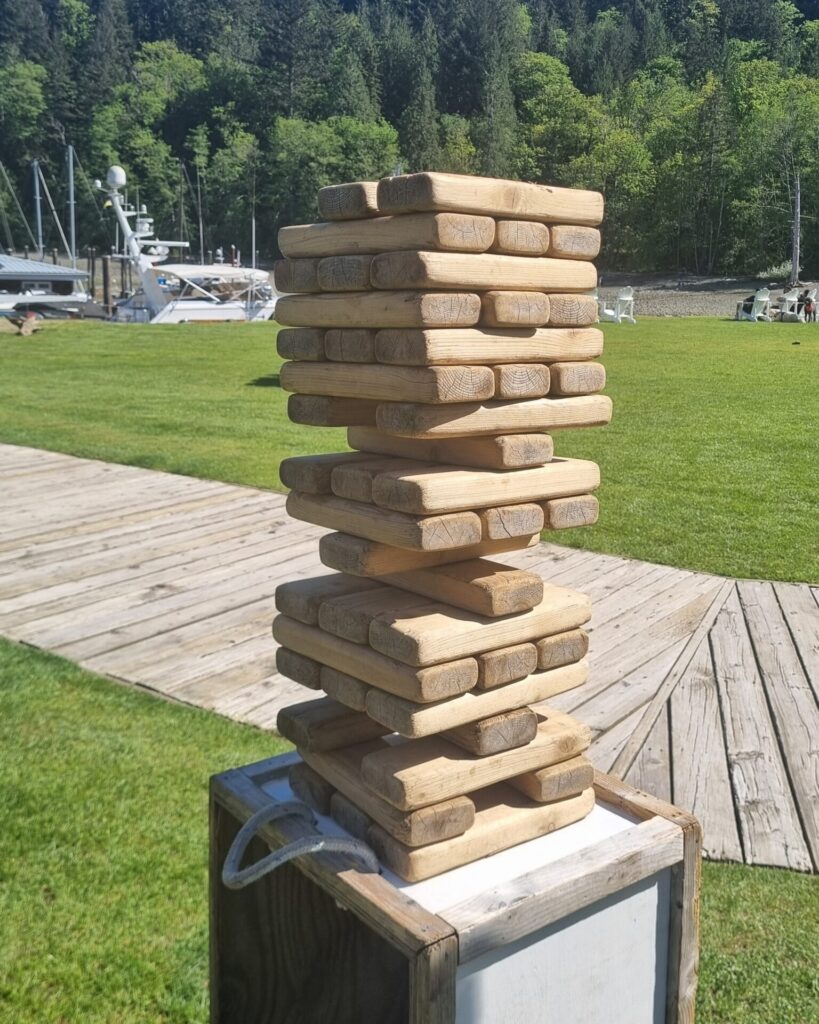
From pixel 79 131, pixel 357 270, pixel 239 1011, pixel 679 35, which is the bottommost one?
pixel 239 1011

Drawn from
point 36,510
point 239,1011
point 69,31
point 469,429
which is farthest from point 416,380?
point 69,31

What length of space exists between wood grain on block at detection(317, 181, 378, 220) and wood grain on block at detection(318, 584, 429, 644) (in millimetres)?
739

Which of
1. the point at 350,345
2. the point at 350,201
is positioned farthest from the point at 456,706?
the point at 350,201

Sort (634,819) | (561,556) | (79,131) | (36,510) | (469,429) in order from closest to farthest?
1. (469,429)
2. (634,819)
3. (561,556)
4. (36,510)
5. (79,131)

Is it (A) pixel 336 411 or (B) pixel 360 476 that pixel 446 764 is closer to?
(B) pixel 360 476

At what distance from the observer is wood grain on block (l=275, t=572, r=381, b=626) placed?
→ 215 cm

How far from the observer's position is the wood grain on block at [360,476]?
2.03m

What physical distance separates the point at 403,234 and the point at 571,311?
39cm

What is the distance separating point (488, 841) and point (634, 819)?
333 millimetres

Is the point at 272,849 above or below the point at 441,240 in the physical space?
below

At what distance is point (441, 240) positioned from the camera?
1807 millimetres

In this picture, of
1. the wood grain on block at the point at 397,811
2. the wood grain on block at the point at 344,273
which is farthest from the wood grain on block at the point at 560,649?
the wood grain on block at the point at 344,273

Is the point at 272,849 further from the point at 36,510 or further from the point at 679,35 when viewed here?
the point at 679,35

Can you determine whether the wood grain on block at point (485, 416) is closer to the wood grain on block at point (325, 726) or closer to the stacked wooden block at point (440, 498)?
the stacked wooden block at point (440, 498)
